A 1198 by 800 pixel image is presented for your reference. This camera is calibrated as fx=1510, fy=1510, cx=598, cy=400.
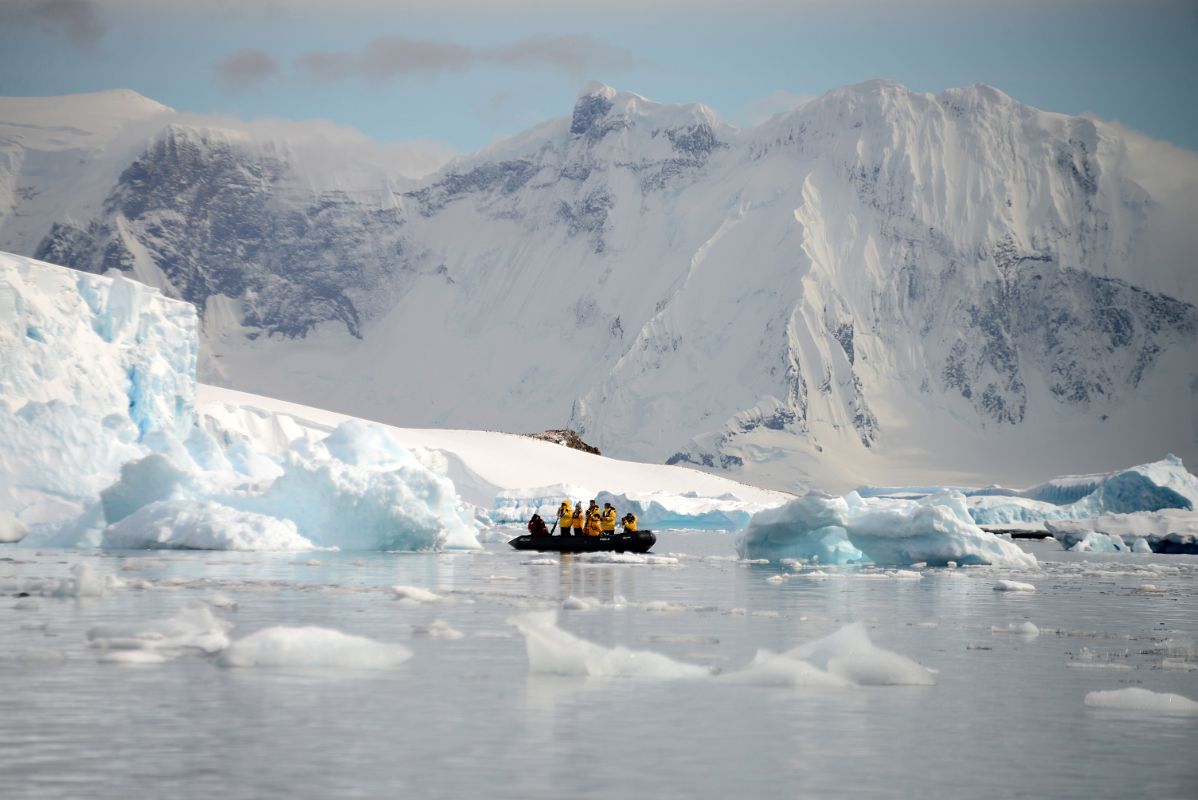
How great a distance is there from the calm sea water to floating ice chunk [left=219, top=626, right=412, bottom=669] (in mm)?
236

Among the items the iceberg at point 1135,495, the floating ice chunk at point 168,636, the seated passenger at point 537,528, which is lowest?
the floating ice chunk at point 168,636

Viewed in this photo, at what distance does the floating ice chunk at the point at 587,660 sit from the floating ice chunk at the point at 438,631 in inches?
92.5

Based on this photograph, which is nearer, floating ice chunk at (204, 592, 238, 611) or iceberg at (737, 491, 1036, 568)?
floating ice chunk at (204, 592, 238, 611)

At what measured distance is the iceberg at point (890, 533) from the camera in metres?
34.2

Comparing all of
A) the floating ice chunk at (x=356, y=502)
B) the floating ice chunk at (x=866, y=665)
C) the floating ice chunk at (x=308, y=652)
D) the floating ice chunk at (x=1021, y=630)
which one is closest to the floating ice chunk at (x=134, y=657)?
the floating ice chunk at (x=308, y=652)

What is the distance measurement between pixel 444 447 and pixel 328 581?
192ft

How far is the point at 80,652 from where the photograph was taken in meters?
13.6

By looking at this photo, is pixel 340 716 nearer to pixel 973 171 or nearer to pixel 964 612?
pixel 964 612

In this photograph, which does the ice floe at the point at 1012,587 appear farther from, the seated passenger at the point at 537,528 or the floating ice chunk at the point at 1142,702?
the seated passenger at the point at 537,528

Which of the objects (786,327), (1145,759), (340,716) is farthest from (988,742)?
(786,327)

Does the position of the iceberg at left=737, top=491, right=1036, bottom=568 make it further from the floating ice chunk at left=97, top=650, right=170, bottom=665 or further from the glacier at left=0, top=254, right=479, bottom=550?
the floating ice chunk at left=97, top=650, right=170, bottom=665

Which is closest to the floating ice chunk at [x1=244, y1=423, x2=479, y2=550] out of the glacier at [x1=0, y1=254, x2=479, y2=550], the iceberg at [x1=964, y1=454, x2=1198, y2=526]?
the glacier at [x1=0, y1=254, x2=479, y2=550]

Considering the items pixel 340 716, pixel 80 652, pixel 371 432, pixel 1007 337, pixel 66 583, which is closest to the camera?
pixel 340 716

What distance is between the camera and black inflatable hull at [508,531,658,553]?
3922cm
